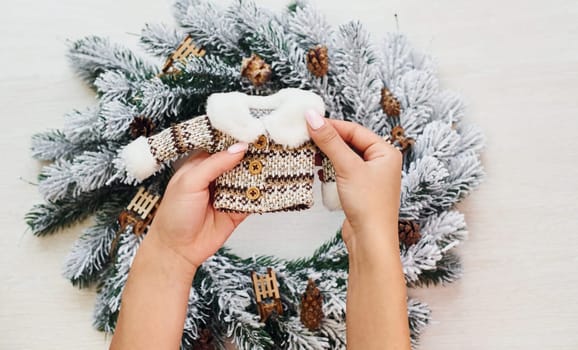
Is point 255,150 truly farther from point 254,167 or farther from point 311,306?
point 311,306

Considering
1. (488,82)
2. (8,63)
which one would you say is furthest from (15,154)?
(488,82)

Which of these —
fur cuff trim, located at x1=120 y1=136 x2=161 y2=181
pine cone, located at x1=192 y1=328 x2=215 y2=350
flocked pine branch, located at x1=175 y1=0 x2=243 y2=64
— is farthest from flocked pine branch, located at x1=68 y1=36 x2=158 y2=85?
pine cone, located at x1=192 y1=328 x2=215 y2=350

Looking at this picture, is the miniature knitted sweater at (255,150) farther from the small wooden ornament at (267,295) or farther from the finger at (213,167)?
the small wooden ornament at (267,295)

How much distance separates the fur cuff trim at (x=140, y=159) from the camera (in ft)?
2.71

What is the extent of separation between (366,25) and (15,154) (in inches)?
28.2

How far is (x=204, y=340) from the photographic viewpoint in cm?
98

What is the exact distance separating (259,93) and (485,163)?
17.8 inches

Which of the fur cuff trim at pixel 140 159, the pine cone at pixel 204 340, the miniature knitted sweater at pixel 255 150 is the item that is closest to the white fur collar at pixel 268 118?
the miniature knitted sweater at pixel 255 150

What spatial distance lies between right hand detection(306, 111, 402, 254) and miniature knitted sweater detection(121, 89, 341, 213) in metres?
0.03

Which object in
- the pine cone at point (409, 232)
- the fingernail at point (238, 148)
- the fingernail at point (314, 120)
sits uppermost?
the fingernail at point (314, 120)

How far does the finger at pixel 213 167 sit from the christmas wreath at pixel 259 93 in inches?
6.3

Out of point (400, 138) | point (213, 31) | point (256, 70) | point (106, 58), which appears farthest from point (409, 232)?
point (106, 58)

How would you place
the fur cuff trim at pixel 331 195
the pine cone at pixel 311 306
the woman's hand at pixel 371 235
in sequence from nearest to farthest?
the woman's hand at pixel 371 235 < the fur cuff trim at pixel 331 195 < the pine cone at pixel 311 306

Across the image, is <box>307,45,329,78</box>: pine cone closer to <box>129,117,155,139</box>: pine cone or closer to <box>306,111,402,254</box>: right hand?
<box>306,111,402,254</box>: right hand
